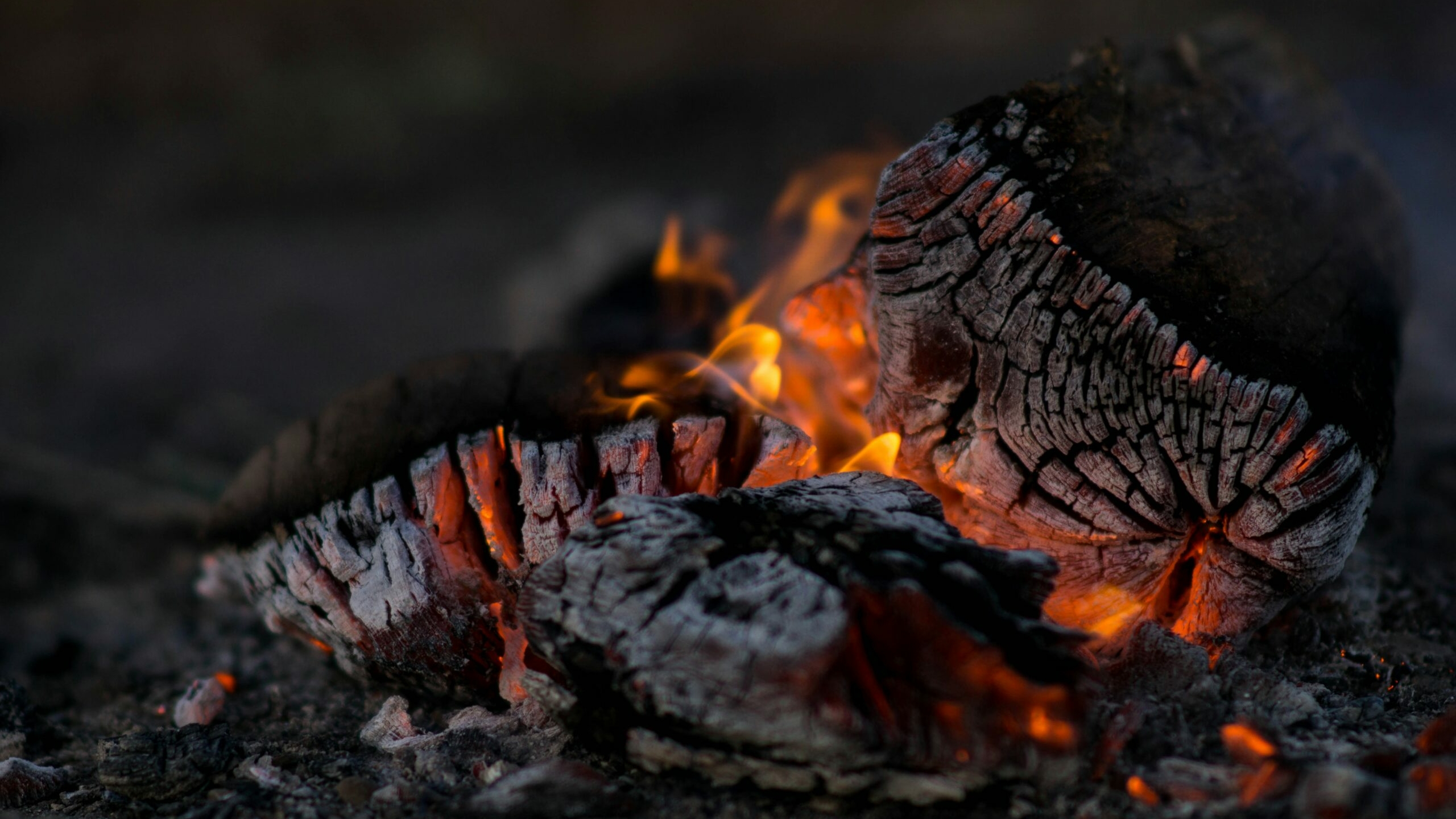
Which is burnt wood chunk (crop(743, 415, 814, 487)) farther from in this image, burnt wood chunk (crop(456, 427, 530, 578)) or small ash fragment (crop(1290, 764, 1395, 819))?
small ash fragment (crop(1290, 764, 1395, 819))

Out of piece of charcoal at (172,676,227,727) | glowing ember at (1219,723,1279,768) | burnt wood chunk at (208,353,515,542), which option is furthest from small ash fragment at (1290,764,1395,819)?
piece of charcoal at (172,676,227,727)

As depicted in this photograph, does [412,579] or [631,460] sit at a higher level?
[631,460]

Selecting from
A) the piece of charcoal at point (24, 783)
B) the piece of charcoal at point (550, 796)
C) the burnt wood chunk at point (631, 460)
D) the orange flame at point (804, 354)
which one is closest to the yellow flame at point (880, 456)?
the orange flame at point (804, 354)

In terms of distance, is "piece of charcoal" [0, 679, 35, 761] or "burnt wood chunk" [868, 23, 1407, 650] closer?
"burnt wood chunk" [868, 23, 1407, 650]

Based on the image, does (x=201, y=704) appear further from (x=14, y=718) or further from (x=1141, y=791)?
(x=1141, y=791)

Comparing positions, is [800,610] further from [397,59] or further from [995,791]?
[397,59]

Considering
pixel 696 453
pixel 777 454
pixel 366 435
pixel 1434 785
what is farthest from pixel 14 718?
pixel 1434 785

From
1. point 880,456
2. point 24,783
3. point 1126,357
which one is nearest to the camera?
point 1126,357
